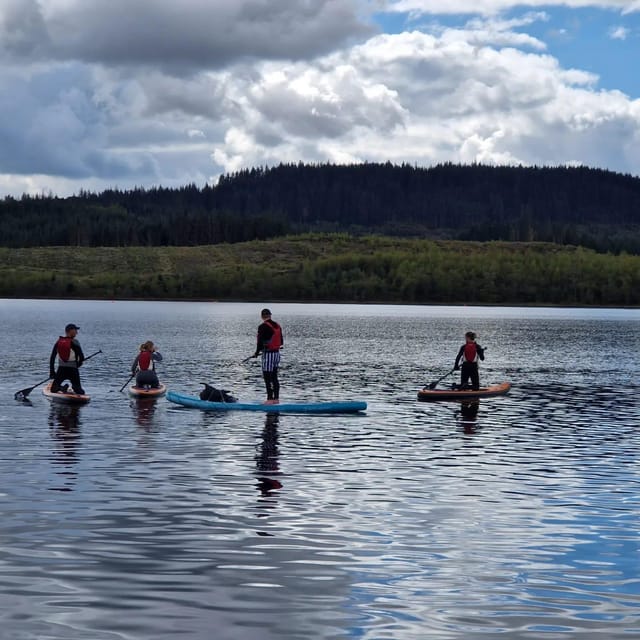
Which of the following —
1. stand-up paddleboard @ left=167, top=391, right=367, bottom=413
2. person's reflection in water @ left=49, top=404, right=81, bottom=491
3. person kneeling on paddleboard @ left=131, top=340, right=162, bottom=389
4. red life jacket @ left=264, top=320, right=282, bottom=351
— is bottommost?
person's reflection in water @ left=49, top=404, right=81, bottom=491

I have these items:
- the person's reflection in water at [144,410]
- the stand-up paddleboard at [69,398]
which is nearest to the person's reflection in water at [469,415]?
the person's reflection in water at [144,410]

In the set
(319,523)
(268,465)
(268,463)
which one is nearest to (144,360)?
(268,463)

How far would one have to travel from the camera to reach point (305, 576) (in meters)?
14.9

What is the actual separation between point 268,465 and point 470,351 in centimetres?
1881

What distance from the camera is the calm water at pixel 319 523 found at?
513 inches

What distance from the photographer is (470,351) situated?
4247cm

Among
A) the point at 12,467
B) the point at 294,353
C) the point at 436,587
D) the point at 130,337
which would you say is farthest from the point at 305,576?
the point at 130,337

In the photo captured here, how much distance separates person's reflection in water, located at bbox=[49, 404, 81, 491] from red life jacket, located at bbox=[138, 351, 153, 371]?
339 centimetres

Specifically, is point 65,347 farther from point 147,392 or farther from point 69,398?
point 147,392

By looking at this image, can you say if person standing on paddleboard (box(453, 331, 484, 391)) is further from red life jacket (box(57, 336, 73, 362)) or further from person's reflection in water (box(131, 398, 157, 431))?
red life jacket (box(57, 336, 73, 362))

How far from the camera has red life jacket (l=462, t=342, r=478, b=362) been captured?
42.1 metres

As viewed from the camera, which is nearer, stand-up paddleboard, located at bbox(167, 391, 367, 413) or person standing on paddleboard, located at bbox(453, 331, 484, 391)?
stand-up paddleboard, located at bbox(167, 391, 367, 413)

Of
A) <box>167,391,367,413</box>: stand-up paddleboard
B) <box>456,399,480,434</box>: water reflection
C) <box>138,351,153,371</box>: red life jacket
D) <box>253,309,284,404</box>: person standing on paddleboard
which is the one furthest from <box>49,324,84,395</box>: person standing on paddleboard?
<box>456,399,480,434</box>: water reflection

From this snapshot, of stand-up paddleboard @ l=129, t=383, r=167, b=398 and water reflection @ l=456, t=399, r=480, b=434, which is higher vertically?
stand-up paddleboard @ l=129, t=383, r=167, b=398
